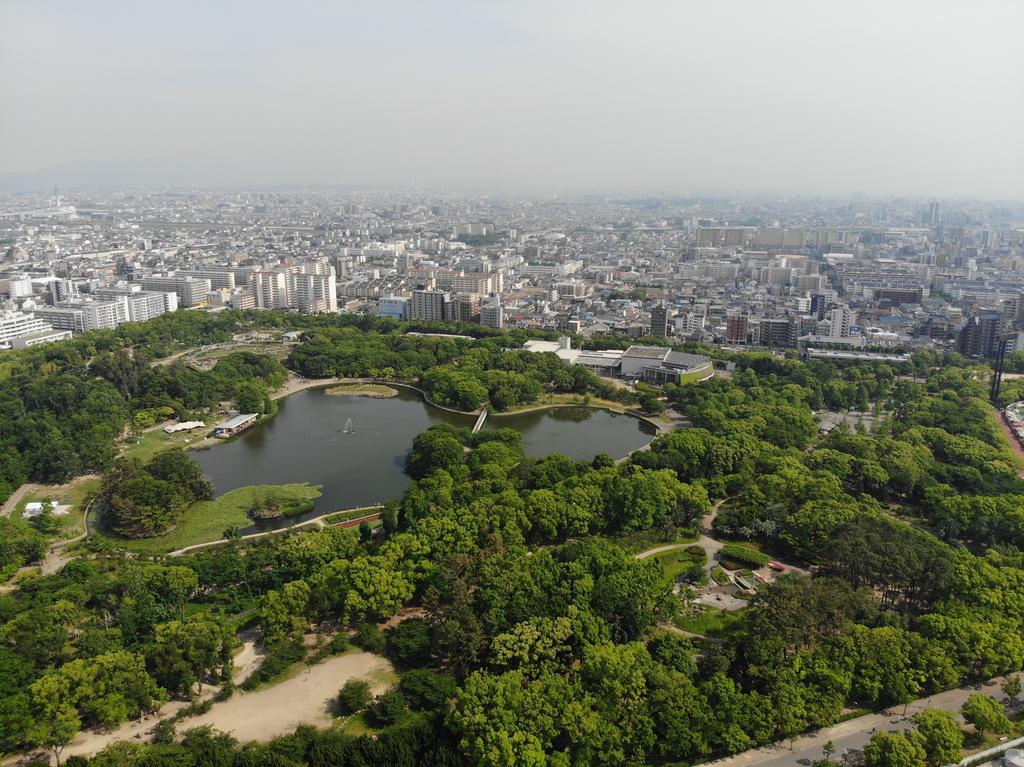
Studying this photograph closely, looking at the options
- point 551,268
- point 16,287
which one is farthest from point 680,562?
point 551,268

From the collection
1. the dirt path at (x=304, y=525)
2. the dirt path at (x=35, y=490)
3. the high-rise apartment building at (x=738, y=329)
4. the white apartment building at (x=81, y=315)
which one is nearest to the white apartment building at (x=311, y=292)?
the white apartment building at (x=81, y=315)

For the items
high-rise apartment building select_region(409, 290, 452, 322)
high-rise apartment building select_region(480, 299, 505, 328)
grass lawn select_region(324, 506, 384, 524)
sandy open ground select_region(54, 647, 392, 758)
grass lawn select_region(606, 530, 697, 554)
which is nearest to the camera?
sandy open ground select_region(54, 647, 392, 758)

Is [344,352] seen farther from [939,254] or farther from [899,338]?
[939,254]

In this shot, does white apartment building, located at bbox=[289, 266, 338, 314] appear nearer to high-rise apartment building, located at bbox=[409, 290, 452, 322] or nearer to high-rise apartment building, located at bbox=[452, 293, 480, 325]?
high-rise apartment building, located at bbox=[409, 290, 452, 322]

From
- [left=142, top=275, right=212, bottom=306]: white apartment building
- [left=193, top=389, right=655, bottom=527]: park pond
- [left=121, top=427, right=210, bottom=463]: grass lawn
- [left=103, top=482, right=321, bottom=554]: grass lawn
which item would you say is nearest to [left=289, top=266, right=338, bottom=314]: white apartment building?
[left=142, top=275, right=212, bottom=306]: white apartment building

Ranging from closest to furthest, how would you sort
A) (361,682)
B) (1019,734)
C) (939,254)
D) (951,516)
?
(1019,734) < (361,682) < (951,516) < (939,254)

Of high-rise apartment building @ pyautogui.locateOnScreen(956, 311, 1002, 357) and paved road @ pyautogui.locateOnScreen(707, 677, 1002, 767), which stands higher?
high-rise apartment building @ pyautogui.locateOnScreen(956, 311, 1002, 357)

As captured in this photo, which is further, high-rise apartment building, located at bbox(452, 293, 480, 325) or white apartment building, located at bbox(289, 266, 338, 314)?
white apartment building, located at bbox(289, 266, 338, 314)

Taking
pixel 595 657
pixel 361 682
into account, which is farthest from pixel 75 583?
pixel 595 657
